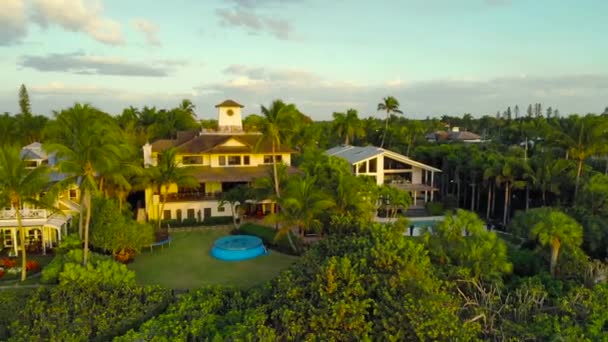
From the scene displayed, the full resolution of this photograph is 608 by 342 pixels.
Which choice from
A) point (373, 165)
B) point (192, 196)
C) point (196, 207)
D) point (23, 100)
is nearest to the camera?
point (196, 207)

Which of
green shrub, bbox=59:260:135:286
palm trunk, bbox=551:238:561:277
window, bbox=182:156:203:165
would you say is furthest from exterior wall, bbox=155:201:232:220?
Answer: palm trunk, bbox=551:238:561:277

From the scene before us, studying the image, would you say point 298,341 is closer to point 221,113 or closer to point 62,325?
point 62,325

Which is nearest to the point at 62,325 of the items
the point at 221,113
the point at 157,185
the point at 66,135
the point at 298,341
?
the point at 298,341

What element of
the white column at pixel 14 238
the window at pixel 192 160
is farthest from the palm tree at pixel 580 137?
the white column at pixel 14 238

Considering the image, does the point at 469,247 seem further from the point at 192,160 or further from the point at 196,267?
the point at 192,160

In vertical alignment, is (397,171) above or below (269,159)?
below

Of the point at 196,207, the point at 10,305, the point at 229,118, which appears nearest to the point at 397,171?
the point at 229,118
